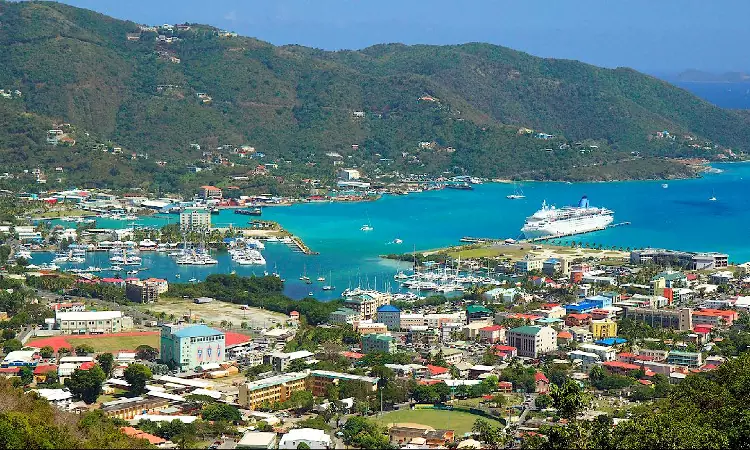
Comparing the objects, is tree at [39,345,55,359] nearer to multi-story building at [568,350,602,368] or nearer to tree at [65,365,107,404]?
tree at [65,365,107,404]

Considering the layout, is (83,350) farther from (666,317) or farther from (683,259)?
(683,259)

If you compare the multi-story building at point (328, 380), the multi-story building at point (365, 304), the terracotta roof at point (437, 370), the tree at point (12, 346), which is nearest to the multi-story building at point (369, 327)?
the multi-story building at point (365, 304)

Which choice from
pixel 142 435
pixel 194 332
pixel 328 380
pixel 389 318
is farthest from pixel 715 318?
pixel 142 435

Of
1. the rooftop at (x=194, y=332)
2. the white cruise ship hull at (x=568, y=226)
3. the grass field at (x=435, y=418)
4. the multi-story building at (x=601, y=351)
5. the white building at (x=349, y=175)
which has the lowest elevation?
the grass field at (x=435, y=418)

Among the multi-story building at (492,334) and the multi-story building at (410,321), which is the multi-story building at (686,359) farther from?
the multi-story building at (410,321)

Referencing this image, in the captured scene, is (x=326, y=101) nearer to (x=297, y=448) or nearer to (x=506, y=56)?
(x=506, y=56)

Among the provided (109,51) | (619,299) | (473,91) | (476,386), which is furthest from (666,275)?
(473,91)
